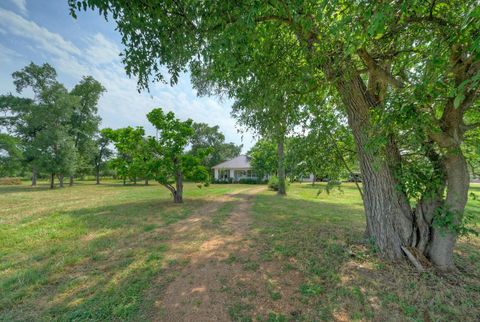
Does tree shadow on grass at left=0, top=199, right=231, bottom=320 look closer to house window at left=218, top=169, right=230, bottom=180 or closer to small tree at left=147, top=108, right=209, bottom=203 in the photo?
small tree at left=147, top=108, right=209, bottom=203

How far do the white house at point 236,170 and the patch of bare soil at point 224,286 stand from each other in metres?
28.2

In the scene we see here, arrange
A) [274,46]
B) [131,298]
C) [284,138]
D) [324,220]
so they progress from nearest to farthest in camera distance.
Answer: [131,298] < [274,46] < [284,138] < [324,220]

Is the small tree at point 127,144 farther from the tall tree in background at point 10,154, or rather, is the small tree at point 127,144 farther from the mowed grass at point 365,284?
the tall tree in background at point 10,154

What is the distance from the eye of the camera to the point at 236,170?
114ft

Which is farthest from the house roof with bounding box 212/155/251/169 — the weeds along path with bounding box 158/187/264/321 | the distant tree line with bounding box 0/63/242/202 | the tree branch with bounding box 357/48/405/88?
the tree branch with bounding box 357/48/405/88

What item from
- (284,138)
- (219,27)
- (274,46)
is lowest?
(284,138)

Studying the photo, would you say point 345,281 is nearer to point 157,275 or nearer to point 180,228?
point 157,275

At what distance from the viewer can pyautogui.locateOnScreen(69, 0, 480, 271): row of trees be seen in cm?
241

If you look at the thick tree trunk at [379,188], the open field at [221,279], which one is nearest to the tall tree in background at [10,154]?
the open field at [221,279]

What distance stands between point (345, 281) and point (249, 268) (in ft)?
4.94

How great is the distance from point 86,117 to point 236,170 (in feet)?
73.7

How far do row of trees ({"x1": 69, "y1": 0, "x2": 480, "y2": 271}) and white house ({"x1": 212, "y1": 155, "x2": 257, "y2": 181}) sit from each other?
28618 mm

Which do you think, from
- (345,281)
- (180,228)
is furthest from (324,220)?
(180,228)

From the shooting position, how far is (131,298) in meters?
2.71
